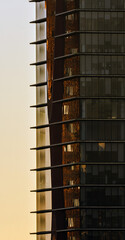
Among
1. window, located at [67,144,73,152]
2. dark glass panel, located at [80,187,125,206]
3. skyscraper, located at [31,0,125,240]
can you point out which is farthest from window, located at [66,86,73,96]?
dark glass panel, located at [80,187,125,206]

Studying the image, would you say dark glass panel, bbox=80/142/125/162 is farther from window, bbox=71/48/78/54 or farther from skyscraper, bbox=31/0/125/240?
window, bbox=71/48/78/54

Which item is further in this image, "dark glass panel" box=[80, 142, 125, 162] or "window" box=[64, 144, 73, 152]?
"window" box=[64, 144, 73, 152]

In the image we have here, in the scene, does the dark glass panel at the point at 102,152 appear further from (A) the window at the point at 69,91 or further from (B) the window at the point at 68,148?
(A) the window at the point at 69,91

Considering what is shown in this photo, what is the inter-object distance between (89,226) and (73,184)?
8665 millimetres

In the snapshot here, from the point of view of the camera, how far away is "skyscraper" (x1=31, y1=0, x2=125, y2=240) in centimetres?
12338

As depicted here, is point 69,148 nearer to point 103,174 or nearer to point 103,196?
point 103,174

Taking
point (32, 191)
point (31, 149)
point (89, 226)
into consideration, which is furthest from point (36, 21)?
point (89, 226)

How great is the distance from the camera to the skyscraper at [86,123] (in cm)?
12338

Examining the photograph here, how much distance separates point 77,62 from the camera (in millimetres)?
126062

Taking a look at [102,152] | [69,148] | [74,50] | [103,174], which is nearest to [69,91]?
[74,50]

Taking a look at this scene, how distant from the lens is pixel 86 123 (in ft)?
407

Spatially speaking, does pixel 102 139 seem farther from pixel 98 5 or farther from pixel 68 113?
pixel 98 5

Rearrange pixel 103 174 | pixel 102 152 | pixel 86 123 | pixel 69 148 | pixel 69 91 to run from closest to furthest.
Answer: pixel 102 152 < pixel 103 174 < pixel 86 123 < pixel 69 148 < pixel 69 91

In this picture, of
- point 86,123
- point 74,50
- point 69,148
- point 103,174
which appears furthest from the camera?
→ point 74,50
